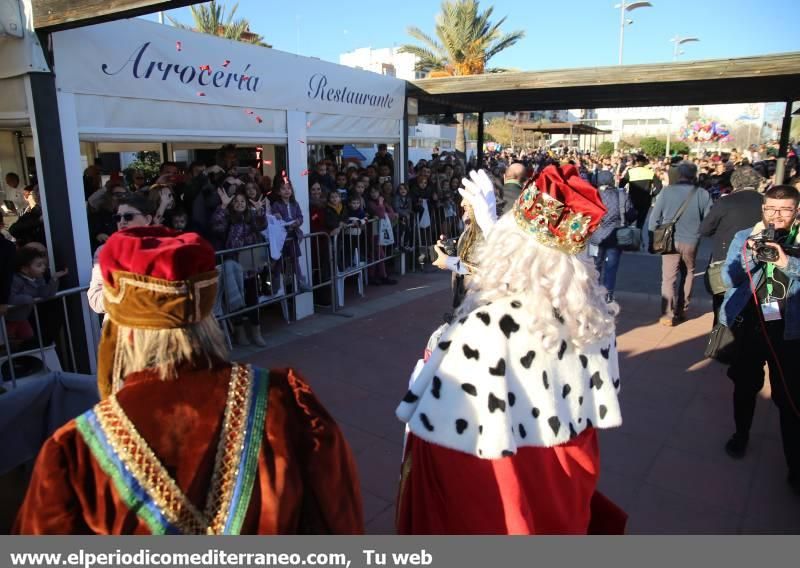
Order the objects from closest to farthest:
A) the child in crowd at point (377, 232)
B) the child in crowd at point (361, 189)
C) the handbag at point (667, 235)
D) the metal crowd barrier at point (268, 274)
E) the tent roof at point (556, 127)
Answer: the metal crowd barrier at point (268, 274), the handbag at point (667, 235), the child in crowd at point (361, 189), the child in crowd at point (377, 232), the tent roof at point (556, 127)

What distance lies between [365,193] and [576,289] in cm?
672

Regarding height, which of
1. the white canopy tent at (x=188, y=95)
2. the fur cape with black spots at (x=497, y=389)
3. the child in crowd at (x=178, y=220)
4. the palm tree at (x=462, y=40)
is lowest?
the fur cape with black spots at (x=497, y=389)

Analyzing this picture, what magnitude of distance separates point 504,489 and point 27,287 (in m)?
3.96

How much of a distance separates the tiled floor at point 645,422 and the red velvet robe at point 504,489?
1160 mm

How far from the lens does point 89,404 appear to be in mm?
2670

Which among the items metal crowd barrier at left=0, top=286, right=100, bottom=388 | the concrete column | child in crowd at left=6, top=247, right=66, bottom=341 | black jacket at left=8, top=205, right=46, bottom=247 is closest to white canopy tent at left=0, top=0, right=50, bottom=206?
child in crowd at left=6, top=247, right=66, bottom=341

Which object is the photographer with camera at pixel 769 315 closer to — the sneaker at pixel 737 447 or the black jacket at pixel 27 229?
the sneaker at pixel 737 447

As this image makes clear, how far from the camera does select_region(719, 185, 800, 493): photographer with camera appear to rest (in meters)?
3.29

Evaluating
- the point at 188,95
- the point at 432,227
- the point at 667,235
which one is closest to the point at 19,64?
the point at 188,95

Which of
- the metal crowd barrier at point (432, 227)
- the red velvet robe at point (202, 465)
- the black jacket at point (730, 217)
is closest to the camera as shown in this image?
the red velvet robe at point (202, 465)

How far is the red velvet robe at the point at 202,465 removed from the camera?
4.16ft
